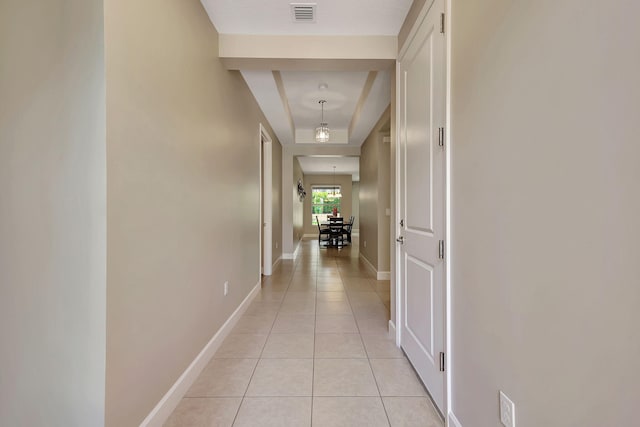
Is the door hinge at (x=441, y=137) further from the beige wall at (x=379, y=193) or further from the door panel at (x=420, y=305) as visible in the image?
the beige wall at (x=379, y=193)

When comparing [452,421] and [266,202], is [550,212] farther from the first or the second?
[266,202]

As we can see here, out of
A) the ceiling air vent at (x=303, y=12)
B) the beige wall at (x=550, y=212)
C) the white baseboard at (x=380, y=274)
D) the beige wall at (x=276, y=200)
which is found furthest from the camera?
A: the beige wall at (x=276, y=200)

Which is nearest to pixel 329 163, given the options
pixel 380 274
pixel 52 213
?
pixel 380 274

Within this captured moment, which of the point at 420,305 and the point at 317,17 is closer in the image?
the point at 420,305

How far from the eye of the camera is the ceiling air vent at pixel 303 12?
207 cm

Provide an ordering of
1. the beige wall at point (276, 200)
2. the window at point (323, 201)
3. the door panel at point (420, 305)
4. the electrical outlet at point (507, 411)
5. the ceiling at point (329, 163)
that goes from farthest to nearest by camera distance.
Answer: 1. the window at point (323, 201)
2. the ceiling at point (329, 163)
3. the beige wall at point (276, 200)
4. the door panel at point (420, 305)
5. the electrical outlet at point (507, 411)

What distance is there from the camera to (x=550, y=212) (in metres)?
0.86

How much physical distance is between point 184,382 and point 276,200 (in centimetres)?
405

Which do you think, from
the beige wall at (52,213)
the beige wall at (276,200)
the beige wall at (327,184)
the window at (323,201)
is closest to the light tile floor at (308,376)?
the beige wall at (52,213)

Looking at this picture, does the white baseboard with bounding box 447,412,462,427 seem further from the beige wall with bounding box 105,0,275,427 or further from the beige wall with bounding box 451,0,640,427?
the beige wall with bounding box 105,0,275,427

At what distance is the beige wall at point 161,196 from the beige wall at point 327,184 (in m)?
9.81

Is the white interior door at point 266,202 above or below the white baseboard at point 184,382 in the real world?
above

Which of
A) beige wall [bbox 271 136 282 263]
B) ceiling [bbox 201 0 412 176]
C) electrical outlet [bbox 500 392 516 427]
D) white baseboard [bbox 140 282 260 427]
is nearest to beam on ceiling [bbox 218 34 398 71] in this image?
ceiling [bbox 201 0 412 176]

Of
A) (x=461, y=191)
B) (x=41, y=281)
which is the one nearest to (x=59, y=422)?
(x=41, y=281)
